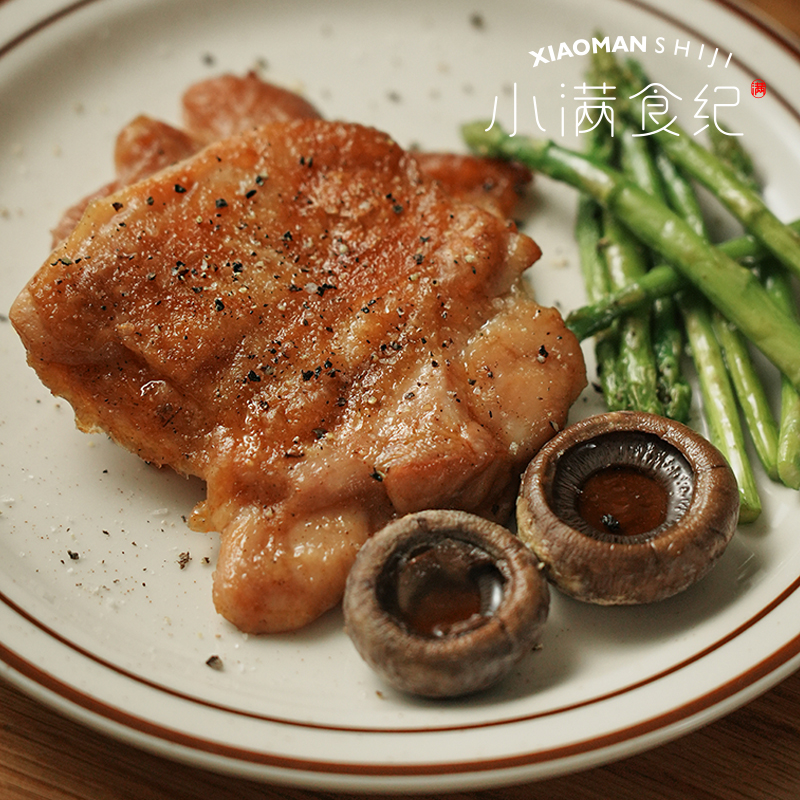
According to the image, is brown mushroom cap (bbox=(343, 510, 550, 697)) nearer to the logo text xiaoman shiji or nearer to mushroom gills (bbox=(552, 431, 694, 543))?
mushroom gills (bbox=(552, 431, 694, 543))

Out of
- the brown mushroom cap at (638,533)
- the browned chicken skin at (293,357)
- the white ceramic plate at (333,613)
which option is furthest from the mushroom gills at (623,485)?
the white ceramic plate at (333,613)

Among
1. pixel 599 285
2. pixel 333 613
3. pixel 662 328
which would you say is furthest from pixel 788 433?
pixel 333 613

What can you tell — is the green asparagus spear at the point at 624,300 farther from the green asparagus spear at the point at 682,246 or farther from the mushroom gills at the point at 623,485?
the mushroom gills at the point at 623,485

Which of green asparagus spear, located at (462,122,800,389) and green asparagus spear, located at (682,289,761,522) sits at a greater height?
A: green asparagus spear, located at (462,122,800,389)

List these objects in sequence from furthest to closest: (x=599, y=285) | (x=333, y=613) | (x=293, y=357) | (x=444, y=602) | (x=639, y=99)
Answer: (x=639, y=99) → (x=599, y=285) → (x=293, y=357) → (x=333, y=613) → (x=444, y=602)

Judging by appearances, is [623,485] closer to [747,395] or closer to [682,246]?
[747,395]

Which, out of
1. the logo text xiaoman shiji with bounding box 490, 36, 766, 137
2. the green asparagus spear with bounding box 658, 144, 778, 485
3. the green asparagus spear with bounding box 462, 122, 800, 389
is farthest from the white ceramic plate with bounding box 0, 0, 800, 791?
the green asparagus spear with bounding box 462, 122, 800, 389
